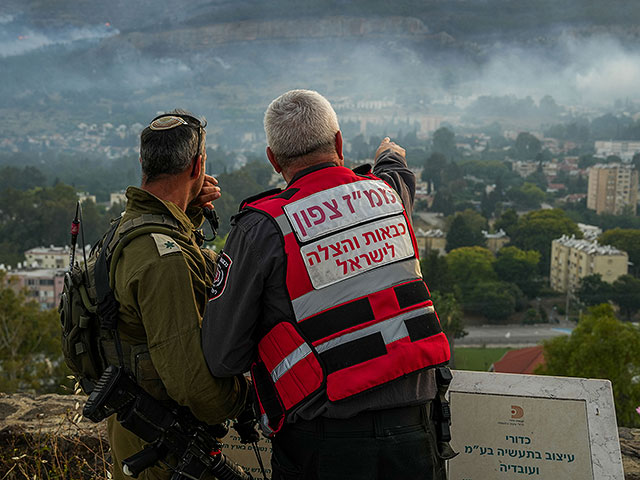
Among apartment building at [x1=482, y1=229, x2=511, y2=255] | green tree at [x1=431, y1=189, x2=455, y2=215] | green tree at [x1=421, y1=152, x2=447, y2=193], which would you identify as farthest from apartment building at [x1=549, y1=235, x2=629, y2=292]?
green tree at [x1=421, y1=152, x2=447, y2=193]

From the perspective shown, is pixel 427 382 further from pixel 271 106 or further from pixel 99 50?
pixel 99 50

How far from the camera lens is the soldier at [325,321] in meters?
1.55

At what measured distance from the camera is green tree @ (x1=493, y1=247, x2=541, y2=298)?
51406 mm

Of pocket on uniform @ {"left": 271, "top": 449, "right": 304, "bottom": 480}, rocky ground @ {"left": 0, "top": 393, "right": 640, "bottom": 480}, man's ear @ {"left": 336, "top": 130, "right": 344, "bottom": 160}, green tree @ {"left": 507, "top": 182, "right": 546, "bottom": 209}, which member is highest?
man's ear @ {"left": 336, "top": 130, "right": 344, "bottom": 160}

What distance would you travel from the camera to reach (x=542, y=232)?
57.3 meters

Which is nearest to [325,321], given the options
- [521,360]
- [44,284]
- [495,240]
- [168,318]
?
[168,318]

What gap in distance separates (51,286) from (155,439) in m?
48.5

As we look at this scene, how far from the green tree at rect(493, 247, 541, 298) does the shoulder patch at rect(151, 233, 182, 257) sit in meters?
51.1

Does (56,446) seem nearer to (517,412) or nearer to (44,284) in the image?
(517,412)

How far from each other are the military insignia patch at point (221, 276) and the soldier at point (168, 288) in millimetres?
74

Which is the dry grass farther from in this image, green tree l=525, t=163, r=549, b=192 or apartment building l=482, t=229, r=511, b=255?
green tree l=525, t=163, r=549, b=192

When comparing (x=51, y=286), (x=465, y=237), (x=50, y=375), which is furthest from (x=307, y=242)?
(x=465, y=237)

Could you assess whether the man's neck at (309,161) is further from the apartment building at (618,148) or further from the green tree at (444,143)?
the apartment building at (618,148)

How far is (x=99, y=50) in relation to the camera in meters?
167
